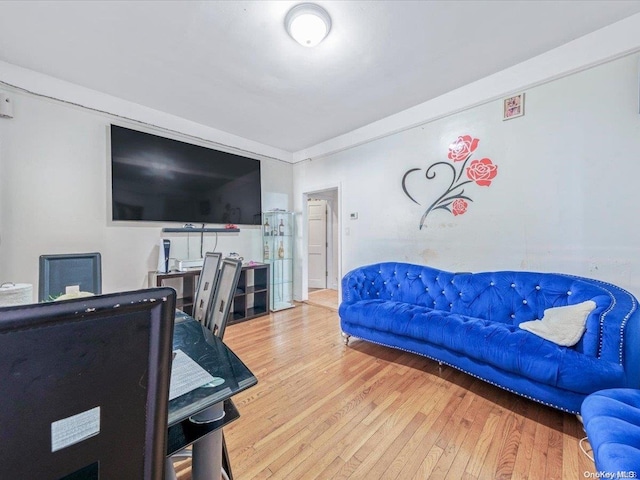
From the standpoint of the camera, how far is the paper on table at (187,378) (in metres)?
0.88

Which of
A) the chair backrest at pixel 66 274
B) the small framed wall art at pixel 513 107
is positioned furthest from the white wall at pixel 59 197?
the small framed wall art at pixel 513 107

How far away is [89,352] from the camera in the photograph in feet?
1.51

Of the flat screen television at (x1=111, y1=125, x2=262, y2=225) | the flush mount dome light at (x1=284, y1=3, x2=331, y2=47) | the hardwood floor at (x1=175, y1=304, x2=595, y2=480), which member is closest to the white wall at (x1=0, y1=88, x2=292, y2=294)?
the flat screen television at (x1=111, y1=125, x2=262, y2=225)

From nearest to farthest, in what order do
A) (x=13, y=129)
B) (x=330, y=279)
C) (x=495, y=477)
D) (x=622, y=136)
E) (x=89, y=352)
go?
(x=89, y=352), (x=495, y=477), (x=622, y=136), (x=13, y=129), (x=330, y=279)

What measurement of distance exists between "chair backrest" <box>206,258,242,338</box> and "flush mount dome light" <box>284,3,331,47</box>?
172 centimetres

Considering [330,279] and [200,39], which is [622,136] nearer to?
[200,39]

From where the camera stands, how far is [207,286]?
189 cm

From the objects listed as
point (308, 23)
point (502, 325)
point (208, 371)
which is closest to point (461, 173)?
point (502, 325)

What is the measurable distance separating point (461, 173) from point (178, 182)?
11.3ft

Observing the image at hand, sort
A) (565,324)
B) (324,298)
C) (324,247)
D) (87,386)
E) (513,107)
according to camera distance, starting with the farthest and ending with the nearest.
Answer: (324,247), (324,298), (513,107), (565,324), (87,386)

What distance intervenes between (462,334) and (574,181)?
161 centimetres

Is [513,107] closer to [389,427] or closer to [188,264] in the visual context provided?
[389,427]

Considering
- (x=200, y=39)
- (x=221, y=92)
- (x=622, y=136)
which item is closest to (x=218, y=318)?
(x=200, y=39)

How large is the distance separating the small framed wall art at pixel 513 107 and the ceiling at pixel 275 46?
30 cm
